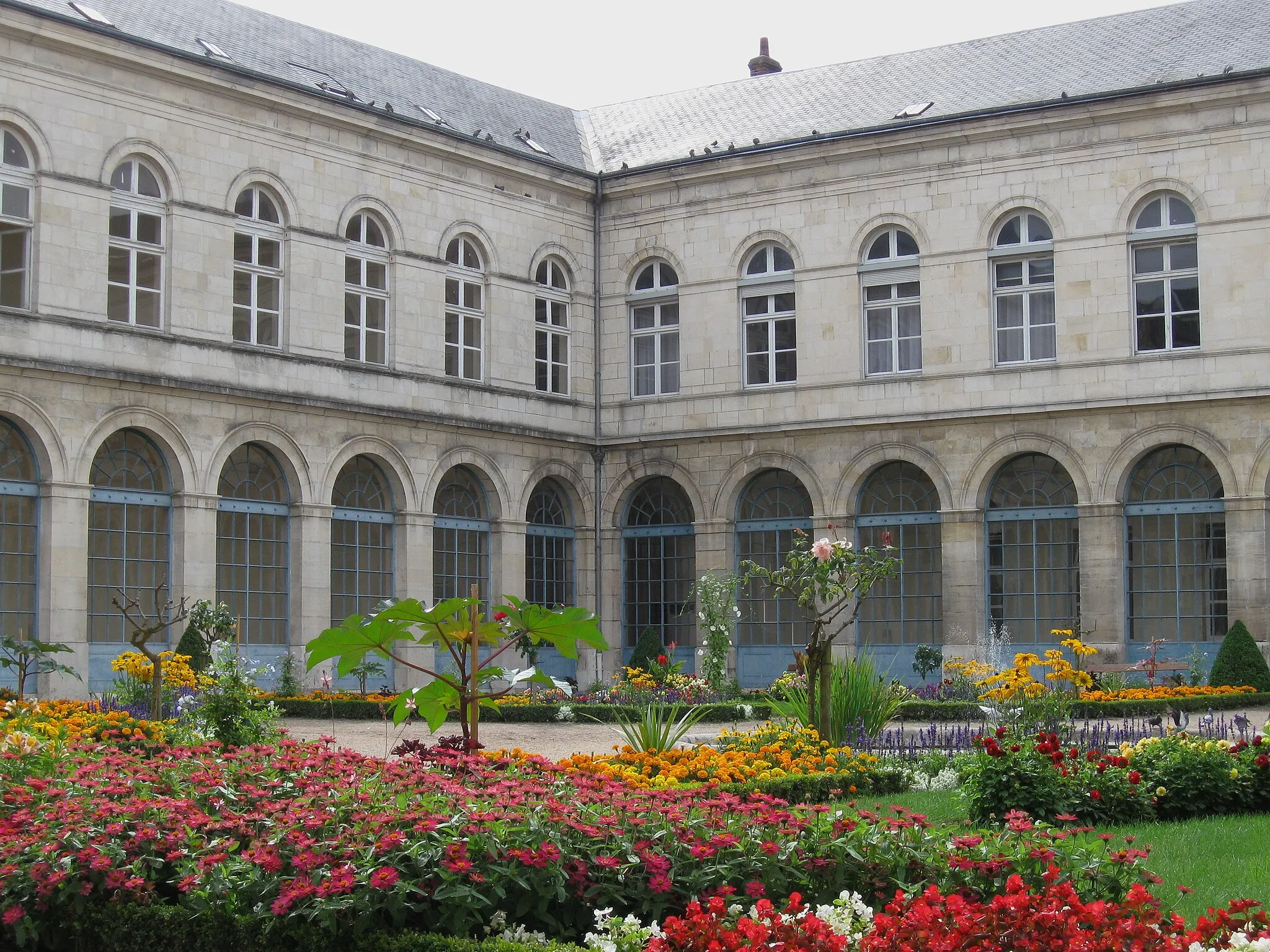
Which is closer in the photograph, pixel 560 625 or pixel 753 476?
pixel 560 625

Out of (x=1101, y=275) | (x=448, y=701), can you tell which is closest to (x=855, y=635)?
(x=1101, y=275)

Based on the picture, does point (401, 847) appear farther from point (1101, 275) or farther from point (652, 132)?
point (652, 132)

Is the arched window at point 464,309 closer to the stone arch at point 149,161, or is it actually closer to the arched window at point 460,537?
the arched window at point 460,537

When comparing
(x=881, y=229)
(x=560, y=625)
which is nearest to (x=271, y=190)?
(x=881, y=229)

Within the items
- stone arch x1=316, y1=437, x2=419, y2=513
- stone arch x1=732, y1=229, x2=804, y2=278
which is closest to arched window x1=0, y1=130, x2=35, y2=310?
stone arch x1=316, y1=437, x2=419, y2=513

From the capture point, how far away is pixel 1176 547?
25953mm

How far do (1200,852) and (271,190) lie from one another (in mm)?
19391

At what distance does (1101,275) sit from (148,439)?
1427 centimetres

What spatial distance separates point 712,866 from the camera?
284 inches

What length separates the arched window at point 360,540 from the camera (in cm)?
2639

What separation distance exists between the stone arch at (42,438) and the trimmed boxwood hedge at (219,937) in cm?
1528

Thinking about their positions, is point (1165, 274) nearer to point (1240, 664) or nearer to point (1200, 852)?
point (1240, 664)

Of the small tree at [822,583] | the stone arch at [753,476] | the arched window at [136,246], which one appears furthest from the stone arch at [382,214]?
the small tree at [822,583]

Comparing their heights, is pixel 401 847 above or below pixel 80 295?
below
